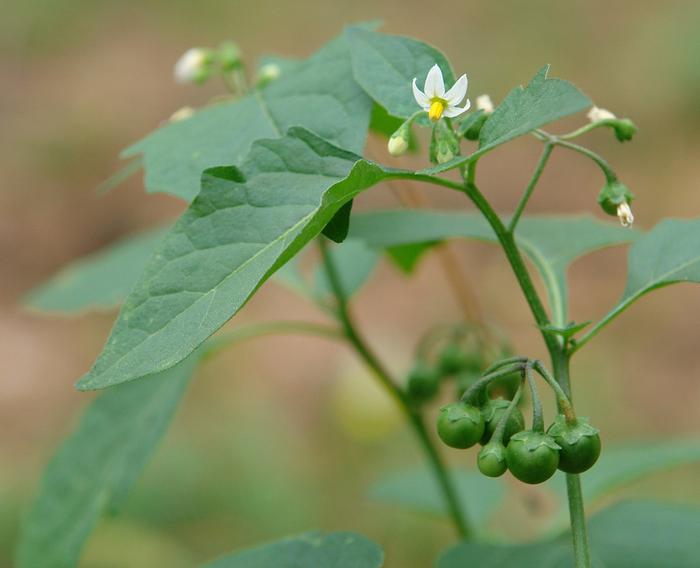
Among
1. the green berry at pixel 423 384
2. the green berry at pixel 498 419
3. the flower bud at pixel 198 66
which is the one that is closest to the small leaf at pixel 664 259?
the green berry at pixel 498 419

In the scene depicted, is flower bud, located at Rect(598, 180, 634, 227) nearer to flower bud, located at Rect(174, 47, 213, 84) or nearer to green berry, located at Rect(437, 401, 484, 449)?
green berry, located at Rect(437, 401, 484, 449)

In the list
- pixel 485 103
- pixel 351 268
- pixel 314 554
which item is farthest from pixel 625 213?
pixel 351 268

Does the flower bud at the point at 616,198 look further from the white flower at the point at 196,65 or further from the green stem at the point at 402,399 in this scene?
the white flower at the point at 196,65

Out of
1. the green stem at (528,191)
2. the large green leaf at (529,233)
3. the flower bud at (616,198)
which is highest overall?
the green stem at (528,191)

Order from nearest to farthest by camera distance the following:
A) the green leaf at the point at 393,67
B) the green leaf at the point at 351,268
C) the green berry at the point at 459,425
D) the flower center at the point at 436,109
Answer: the green berry at the point at 459,425 → the flower center at the point at 436,109 → the green leaf at the point at 393,67 → the green leaf at the point at 351,268

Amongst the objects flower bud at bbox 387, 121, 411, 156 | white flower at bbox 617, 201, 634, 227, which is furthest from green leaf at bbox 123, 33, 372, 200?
white flower at bbox 617, 201, 634, 227

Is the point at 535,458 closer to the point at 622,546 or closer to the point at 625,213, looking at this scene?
the point at 625,213
